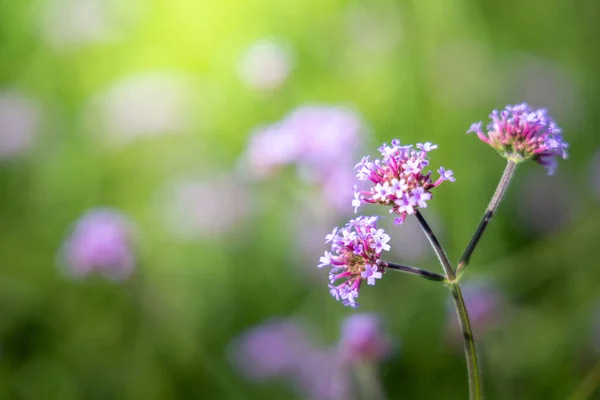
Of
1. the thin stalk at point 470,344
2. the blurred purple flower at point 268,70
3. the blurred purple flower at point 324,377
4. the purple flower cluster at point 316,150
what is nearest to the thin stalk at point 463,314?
the thin stalk at point 470,344

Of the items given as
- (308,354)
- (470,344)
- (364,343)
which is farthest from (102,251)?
(470,344)

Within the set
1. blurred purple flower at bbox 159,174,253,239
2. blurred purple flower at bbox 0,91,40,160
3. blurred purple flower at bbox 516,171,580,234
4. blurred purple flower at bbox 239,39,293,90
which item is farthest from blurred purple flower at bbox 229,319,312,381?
blurred purple flower at bbox 0,91,40,160

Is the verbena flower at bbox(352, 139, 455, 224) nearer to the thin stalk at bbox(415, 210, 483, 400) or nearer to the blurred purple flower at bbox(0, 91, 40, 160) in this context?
the thin stalk at bbox(415, 210, 483, 400)

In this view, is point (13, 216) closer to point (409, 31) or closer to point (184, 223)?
point (184, 223)

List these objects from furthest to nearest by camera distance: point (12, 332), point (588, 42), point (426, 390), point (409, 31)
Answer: point (588, 42) < point (409, 31) < point (12, 332) < point (426, 390)

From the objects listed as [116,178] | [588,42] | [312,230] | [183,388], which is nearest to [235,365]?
[183,388]
